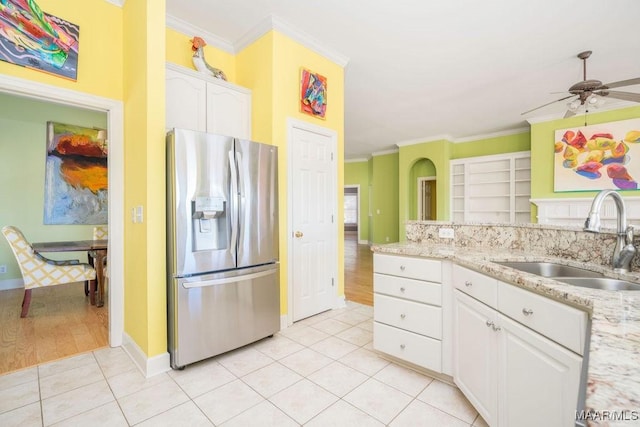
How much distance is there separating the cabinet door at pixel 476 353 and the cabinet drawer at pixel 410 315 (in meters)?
0.13

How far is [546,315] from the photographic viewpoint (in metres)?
1.07

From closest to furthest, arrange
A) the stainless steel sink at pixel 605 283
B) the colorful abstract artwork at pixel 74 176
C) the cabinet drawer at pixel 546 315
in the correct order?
the cabinet drawer at pixel 546 315, the stainless steel sink at pixel 605 283, the colorful abstract artwork at pixel 74 176

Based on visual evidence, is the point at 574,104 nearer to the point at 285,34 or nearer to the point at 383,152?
the point at 285,34

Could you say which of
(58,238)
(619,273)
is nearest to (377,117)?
(619,273)

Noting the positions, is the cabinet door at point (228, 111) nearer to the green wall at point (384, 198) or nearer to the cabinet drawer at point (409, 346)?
the cabinet drawer at point (409, 346)

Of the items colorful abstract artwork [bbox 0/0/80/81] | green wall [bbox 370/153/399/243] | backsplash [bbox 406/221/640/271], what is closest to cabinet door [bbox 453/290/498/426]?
backsplash [bbox 406/221/640/271]

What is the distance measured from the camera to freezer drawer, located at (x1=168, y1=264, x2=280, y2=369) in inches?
77.0

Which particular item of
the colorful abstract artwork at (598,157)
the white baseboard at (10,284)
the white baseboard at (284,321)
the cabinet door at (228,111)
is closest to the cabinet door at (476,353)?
the white baseboard at (284,321)

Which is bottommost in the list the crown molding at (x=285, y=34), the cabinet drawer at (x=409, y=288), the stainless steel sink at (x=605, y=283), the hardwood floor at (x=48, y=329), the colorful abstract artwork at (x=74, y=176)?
the hardwood floor at (x=48, y=329)

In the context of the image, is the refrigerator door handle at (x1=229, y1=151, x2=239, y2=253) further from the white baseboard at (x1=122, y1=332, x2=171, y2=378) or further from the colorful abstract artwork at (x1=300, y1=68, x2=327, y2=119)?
the colorful abstract artwork at (x1=300, y1=68, x2=327, y2=119)

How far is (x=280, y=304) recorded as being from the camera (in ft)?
8.75

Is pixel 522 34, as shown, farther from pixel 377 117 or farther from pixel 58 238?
pixel 58 238

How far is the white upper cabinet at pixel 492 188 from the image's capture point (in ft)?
20.4

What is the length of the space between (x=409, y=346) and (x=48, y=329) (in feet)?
10.7
